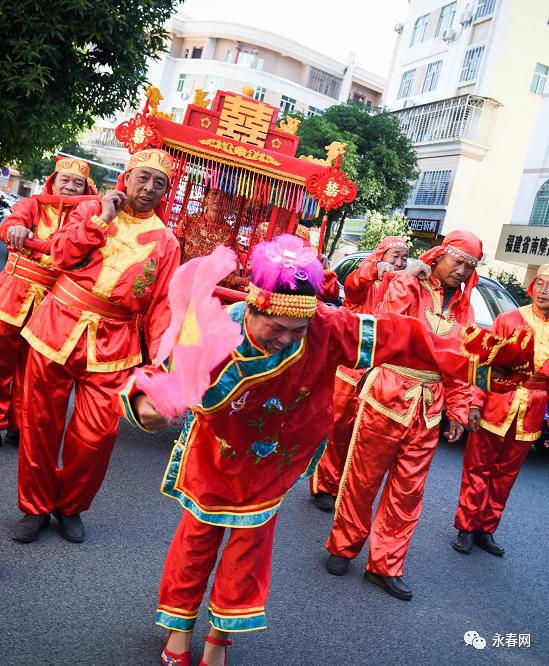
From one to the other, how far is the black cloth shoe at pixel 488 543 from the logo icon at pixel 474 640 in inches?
51.4

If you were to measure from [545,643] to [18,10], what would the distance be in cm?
793

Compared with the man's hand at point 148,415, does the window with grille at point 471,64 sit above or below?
above

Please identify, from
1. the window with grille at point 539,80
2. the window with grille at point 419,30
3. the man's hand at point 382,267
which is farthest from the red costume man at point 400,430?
the window with grille at point 419,30

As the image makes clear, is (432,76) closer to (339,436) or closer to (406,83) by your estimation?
(406,83)

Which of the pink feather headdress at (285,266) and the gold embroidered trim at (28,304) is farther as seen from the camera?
the gold embroidered trim at (28,304)

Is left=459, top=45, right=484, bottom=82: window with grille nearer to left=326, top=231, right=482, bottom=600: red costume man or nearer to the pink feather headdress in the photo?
left=326, top=231, right=482, bottom=600: red costume man

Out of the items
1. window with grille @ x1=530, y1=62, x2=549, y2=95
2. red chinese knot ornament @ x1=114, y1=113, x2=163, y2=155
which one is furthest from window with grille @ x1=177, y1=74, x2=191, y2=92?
red chinese knot ornament @ x1=114, y1=113, x2=163, y2=155

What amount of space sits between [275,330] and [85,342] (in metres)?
1.44

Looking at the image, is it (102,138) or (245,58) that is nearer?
(245,58)

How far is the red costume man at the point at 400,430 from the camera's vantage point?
3.51 m

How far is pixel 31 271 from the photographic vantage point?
14.3ft

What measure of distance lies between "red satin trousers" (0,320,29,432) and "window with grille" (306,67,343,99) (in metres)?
44.4

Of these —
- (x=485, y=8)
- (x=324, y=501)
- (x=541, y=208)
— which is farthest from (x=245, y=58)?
(x=324, y=501)

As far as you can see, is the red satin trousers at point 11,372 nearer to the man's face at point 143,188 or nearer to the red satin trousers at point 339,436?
the man's face at point 143,188
